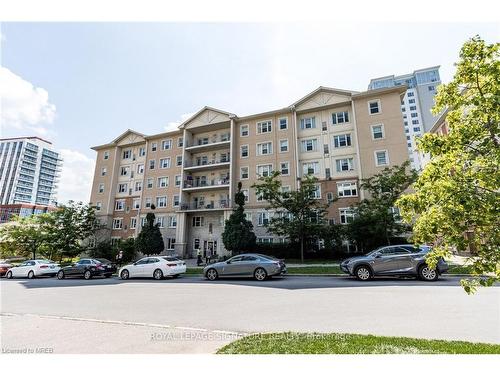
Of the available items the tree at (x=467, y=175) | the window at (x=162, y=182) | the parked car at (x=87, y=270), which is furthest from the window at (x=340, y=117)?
the parked car at (x=87, y=270)

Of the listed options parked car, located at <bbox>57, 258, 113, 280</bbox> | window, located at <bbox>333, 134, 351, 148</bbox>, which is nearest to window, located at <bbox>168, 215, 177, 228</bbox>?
parked car, located at <bbox>57, 258, 113, 280</bbox>

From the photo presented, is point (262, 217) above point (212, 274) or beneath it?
above

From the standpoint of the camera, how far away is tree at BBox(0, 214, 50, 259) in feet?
105

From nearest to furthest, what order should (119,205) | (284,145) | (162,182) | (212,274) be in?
1. (212,274)
2. (284,145)
3. (162,182)
4. (119,205)

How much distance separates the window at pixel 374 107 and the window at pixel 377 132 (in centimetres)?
163

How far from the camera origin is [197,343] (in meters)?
A: 4.84

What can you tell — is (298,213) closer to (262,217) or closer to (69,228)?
(262,217)

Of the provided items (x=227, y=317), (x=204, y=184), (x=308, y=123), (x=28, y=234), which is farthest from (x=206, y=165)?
(x=227, y=317)

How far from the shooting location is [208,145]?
111 feet

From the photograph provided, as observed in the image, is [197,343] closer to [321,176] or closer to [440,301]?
[440,301]

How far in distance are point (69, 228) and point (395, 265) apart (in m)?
35.7

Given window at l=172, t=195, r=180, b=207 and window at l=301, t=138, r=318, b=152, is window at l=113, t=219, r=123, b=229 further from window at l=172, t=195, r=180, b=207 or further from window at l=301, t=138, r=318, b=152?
window at l=301, t=138, r=318, b=152

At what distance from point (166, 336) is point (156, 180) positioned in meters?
34.8

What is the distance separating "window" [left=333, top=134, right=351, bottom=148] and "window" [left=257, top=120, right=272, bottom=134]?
26.9ft
